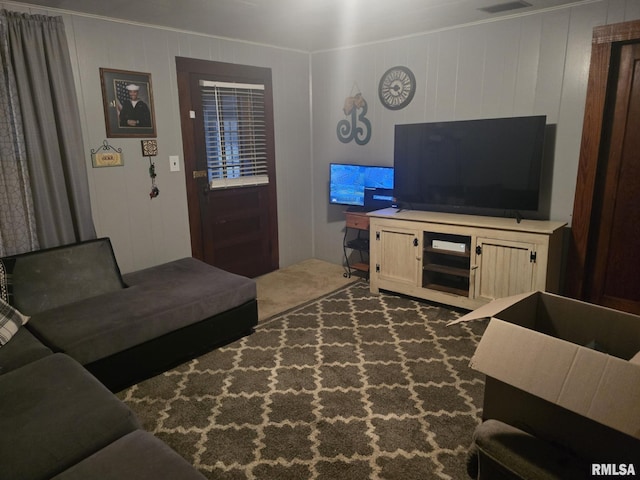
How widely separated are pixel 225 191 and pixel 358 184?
4.30 feet

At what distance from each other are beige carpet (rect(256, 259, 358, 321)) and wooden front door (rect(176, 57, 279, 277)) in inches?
9.5

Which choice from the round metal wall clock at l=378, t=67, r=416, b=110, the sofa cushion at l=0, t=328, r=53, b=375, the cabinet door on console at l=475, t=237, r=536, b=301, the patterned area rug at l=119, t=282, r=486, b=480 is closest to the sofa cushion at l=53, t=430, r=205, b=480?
the patterned area rug at l=119, t=282, r=486, b=480

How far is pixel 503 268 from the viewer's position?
3.25m

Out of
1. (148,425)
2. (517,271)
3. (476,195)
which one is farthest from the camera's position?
(476,195)

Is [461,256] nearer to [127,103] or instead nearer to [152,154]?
[152,154]

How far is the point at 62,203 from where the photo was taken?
9.91 ft

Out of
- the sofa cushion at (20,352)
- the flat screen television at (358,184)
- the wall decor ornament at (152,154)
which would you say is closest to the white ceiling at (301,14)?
the wall decor ornament at (152,154)

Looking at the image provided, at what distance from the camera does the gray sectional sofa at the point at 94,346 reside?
1467 mm

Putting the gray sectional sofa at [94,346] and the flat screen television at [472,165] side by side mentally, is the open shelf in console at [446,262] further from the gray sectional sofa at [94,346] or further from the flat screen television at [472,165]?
the gray sectional sofa at [94,346]

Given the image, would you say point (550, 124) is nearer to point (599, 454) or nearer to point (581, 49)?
point (581, 49)

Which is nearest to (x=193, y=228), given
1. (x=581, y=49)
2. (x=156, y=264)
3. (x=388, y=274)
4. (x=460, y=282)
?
(x=156, y=264)

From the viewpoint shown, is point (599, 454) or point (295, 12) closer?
point (599, 454)

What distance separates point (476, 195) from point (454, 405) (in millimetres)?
1788

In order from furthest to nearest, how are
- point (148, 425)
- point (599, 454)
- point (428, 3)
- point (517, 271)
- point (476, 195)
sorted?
point (476, 195), point (517, 271), point (428, 3), point (148, 425), point (599, 454)
